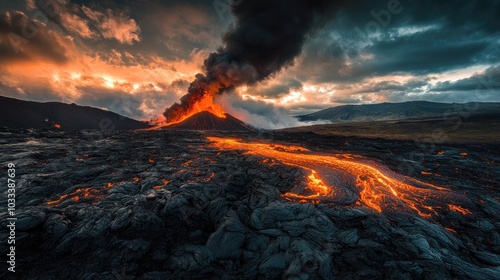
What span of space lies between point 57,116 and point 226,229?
181m

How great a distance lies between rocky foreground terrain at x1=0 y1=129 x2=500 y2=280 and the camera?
10484 millimetres

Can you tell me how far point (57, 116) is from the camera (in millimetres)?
139875

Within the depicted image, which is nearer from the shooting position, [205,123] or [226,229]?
[226,229]

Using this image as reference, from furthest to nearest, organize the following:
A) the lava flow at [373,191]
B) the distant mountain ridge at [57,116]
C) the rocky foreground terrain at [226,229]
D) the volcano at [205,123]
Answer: the distant mountain ridge at [57,116], the volcano at [205,123], the lava flow at [373,191], the rocky foreground terrain at [226,229]

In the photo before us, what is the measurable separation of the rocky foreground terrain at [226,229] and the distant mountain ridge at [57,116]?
13213 cm

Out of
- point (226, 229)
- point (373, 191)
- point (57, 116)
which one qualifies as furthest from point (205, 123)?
point (57, 116)

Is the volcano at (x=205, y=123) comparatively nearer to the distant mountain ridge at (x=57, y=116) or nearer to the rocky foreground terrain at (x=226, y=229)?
the distant mountain ridge at (x=57, y=116)

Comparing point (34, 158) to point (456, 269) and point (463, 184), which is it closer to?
point (456, 269)

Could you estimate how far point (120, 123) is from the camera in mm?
152125

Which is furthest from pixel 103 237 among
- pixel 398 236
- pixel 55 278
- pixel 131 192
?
pixel 398 236

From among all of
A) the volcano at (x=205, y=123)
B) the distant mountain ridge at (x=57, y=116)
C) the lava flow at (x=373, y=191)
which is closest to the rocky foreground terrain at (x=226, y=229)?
the lava flow at (x=373, y=191)

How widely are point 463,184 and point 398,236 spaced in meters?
17.9

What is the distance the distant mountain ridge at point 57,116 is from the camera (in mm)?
115925

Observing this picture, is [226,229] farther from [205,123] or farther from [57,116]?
[57,116]
